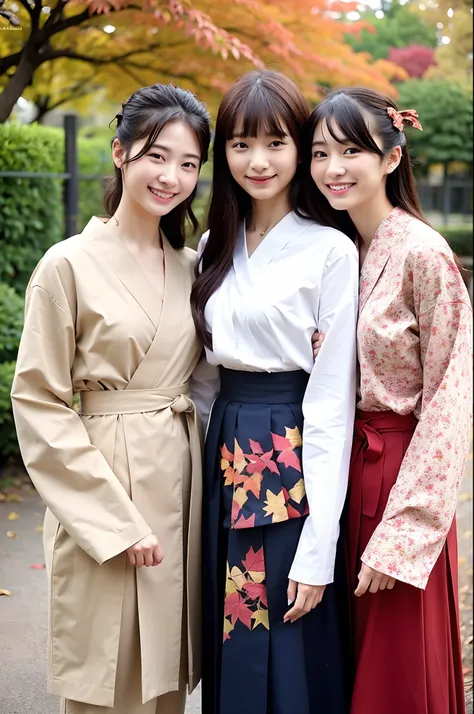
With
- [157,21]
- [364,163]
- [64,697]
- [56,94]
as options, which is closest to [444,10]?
[56,94]

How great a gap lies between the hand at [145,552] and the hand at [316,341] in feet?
2.53

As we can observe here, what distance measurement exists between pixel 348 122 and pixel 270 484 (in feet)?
3.88

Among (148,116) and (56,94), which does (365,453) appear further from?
(56,94)

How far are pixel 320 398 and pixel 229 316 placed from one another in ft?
1.31

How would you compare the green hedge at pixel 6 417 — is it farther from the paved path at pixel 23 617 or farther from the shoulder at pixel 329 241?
the shoulder at pixel 329 241

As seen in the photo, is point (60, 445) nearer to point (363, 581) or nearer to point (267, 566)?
point (267, 566)

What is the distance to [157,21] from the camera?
455 cm

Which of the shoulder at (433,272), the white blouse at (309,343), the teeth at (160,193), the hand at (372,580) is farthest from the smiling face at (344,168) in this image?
the hand at (372,580)

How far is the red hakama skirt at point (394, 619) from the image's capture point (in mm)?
2525

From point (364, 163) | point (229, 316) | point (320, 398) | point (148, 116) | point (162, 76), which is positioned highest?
point (162, 76)

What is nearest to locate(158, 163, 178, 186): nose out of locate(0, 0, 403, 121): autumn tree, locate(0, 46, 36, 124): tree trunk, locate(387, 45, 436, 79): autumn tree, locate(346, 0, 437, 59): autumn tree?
locate(0, 0, 403, 121): autumn tree

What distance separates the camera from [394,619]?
255cm

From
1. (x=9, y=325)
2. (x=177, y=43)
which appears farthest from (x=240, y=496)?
(x=177, y=43)

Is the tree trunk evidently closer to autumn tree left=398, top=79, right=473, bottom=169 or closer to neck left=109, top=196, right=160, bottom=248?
neck left=109, top=196, right=160, bottom=248
